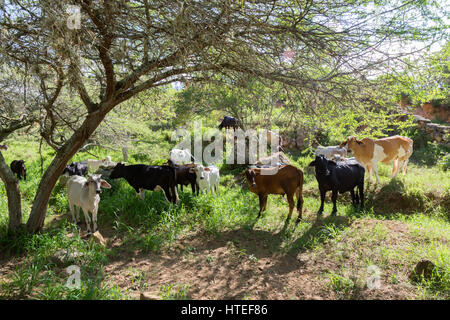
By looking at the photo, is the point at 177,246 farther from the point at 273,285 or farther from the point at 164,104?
the point at 164,104

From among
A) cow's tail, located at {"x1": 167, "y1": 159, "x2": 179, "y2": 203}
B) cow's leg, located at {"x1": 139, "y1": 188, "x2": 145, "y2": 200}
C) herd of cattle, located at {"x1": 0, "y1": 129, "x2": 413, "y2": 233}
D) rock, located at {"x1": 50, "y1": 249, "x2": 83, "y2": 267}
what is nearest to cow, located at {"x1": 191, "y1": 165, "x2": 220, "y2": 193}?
herd of cattle, located at {"x1": 0, "y1": 129, "x2": 413, "y2": 233}

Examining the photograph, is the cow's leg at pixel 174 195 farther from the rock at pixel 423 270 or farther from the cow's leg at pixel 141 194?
the rock at pixel 423 270

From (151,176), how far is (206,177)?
1.41 metres

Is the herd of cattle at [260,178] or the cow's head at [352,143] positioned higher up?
the cow's head at [352,143]

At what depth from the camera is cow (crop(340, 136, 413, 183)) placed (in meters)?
7.20

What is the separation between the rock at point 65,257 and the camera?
396cm

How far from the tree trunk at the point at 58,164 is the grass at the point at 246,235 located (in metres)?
0.34

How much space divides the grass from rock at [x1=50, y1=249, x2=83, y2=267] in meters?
0.06

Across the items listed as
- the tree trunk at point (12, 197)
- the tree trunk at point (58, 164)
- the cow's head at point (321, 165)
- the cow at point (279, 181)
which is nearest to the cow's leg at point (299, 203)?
the cow at point (279, 181)

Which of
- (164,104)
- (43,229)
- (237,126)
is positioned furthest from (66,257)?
(237,126)

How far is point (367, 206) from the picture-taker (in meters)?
→ 6.79

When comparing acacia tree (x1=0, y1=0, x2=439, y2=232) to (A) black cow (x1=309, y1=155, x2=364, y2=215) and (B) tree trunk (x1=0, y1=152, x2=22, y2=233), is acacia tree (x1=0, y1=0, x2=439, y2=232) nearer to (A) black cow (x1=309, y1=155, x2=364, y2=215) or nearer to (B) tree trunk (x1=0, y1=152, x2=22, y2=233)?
(B) tree trunk (x1=0, y1=152, x2=22, y2=233)

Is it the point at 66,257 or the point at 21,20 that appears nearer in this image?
the point at 21,20
